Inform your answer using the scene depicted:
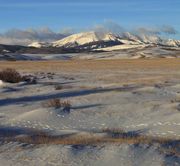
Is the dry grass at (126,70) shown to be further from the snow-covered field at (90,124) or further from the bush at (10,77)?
the snow-covered field at (90,124)

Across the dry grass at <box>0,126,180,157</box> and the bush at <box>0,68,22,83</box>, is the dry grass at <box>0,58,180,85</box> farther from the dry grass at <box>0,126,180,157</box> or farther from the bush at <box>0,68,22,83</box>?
the dry grass at <box>0,126,180,157</box>

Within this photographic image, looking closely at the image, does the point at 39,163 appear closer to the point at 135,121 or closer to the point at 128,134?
the point at 128,134

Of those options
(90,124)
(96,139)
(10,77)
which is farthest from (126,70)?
(96,139)

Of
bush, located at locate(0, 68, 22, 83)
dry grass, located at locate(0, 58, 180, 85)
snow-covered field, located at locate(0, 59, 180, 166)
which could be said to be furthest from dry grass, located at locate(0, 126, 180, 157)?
bush, located at locate(0, 68, 22, 83)

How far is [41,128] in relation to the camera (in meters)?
15.4

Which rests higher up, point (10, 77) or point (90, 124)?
point (90, 124)

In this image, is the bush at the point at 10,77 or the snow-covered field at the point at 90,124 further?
the bush at the point at 10,77

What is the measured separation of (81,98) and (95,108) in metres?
3.52

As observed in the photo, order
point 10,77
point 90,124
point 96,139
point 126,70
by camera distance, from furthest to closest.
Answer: point 126,70 < point 10,77 < point 90,124 < point 96,139

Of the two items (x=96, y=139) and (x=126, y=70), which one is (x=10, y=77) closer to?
(x=126, y=70)

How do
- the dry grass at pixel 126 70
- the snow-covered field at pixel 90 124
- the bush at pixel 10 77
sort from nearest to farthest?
the snow-covered field at pixel 90 124 < the bush at pixel 10 77 < the dry grass at pixel 126 70

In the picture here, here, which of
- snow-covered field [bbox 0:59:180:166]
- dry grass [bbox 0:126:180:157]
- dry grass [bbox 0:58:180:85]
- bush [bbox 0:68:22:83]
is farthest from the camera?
dry grass [bbox 0:58:180:85]

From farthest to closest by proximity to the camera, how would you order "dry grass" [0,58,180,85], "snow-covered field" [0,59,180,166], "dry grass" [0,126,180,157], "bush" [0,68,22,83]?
"dry grass" [0,58,180,85]
"bush" [0,68,22,83]
"dry grass" [0,126,180,157]
"snow-covered field" [0,59,180,166]

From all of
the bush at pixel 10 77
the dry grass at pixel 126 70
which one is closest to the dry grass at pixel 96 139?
the dry grass at pixel 126 70
